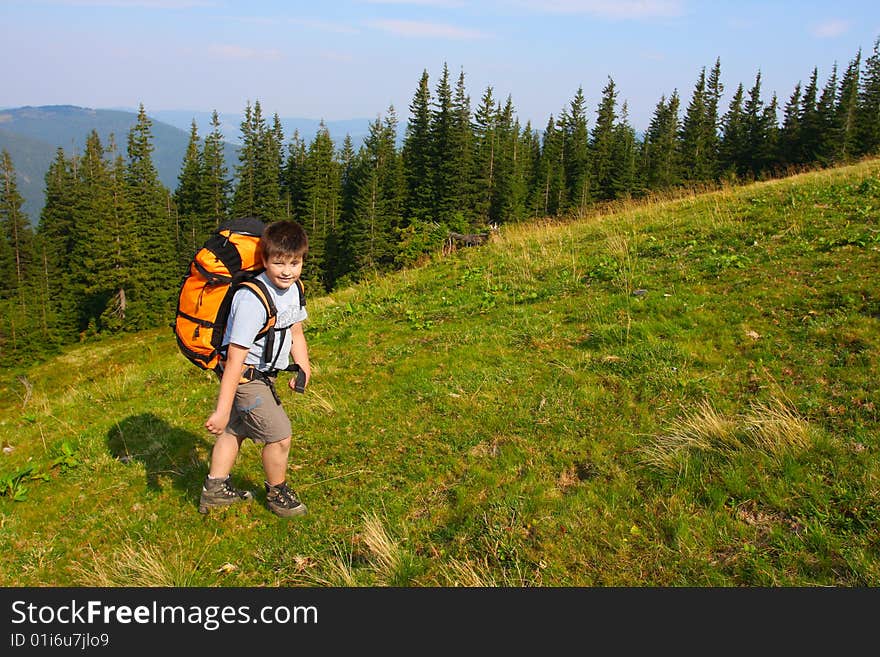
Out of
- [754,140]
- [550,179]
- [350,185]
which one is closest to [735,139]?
[754,140]

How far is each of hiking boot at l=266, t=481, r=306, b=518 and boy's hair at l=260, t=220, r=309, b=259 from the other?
1996 mm

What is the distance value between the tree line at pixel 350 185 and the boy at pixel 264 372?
49.3 metres

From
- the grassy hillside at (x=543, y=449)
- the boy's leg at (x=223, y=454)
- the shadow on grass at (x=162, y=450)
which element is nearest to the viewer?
the grassy hillside at (x=543, y=449)

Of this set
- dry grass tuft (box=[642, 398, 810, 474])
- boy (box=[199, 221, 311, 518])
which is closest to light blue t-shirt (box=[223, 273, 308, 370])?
boy (box=[199, 221, 311, 518])

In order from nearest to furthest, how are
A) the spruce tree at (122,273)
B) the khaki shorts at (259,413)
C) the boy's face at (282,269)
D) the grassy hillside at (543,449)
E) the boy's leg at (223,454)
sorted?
1. the grassy hillside at (543,449)
2. the boy's face at (282,269)
3. the khaki shorts at (259,413)
4. the boy's leg at (223,454)
5. the spruce tree at (122,273)

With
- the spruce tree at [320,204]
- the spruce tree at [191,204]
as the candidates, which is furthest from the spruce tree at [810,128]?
the spruce tree at [191,204]

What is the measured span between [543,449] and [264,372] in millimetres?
2498

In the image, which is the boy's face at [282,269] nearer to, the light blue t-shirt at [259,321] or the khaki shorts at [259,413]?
the light blue t-shirt at [259,321]

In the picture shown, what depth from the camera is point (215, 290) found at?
4070mm

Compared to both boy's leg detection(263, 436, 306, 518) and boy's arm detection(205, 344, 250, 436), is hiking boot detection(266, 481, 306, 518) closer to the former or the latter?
boy's leg detection(263, 436, 306, 518)

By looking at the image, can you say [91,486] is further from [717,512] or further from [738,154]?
[738,154]

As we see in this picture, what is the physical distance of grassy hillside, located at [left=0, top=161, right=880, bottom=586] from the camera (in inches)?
146

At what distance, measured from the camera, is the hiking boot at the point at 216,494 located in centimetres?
469

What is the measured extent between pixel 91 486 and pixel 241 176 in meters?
67.1
